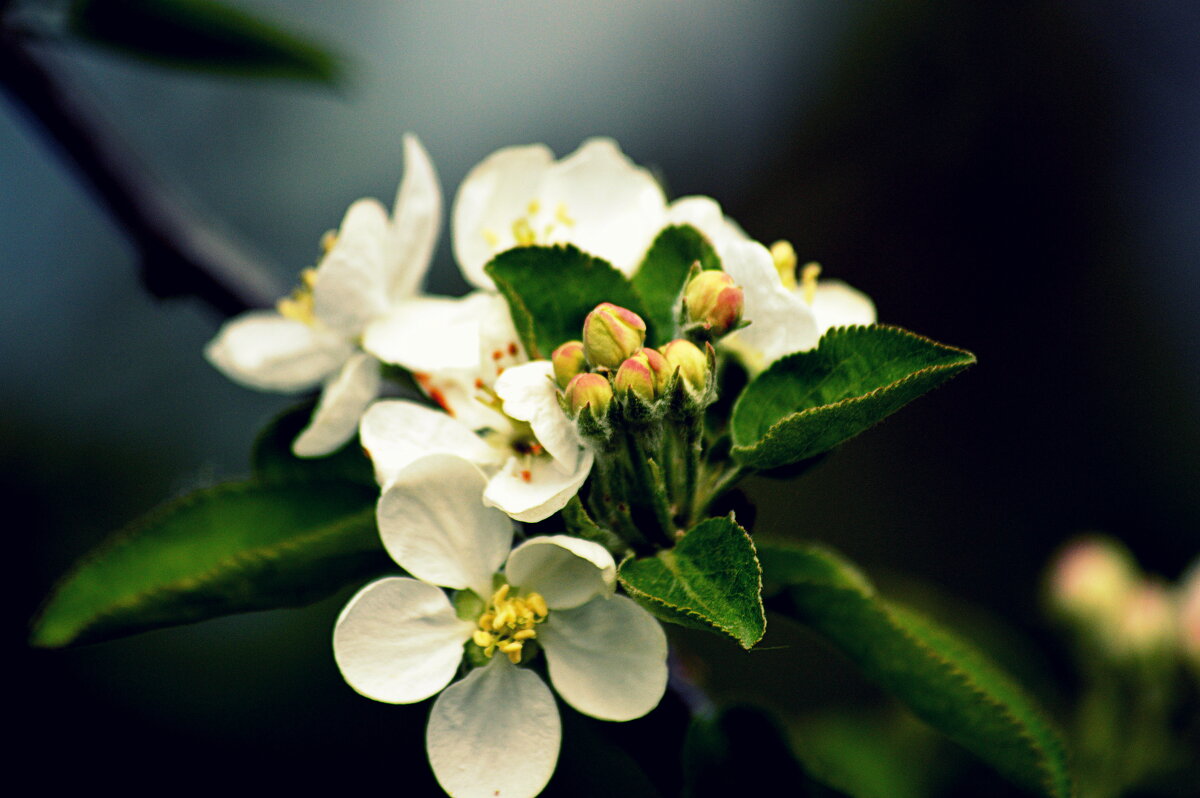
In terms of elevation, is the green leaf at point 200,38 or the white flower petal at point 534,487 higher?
the green leaf at point 200,38

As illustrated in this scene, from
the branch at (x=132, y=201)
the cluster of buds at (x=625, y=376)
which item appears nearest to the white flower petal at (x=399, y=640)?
the cluster of buds at (x=625, y=376)

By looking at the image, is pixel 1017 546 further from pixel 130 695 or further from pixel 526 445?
pixel 526 445

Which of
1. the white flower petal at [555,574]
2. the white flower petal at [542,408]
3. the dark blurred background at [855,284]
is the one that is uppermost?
the white flower petal at [542,408]

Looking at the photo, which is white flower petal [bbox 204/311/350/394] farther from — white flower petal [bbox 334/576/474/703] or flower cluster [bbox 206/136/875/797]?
white flower petal [bbox 334/576/474/703]

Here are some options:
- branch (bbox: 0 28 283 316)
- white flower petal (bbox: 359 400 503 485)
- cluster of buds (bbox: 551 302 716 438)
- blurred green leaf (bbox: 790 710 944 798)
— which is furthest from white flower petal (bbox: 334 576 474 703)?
blurred green leaf (bbox: 790 710 944 798)

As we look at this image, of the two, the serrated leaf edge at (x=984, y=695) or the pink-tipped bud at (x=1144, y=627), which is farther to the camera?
the pink-tipped bud at (x=1144, y=627)

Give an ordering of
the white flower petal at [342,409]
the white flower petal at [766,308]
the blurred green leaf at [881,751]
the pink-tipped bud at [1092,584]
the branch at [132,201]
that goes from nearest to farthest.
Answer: the white flower petal at [766,308] < the white flower petal at [342,409] < the branch at [132,201] < the blurred green leaf at [881,751] < the pink-tipped bud at [1092,584]

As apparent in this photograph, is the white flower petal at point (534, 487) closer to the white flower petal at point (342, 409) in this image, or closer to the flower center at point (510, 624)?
the flower center at point (510, 624)

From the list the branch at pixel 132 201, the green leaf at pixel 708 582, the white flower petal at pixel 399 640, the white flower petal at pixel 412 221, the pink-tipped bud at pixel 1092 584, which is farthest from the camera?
the pink-tipped bud at pixel 1092 584
